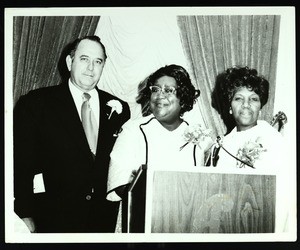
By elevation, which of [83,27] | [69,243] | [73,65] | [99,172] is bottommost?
[69,243]

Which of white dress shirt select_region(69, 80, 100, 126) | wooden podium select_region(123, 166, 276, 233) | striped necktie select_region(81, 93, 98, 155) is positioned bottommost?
wooden podium select_region(123, 166, 276, 233)

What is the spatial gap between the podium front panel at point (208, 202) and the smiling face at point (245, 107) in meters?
0.17

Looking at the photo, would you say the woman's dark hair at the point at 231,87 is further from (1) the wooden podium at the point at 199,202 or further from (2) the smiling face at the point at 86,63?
(2) the smiling face at the point at 86,63

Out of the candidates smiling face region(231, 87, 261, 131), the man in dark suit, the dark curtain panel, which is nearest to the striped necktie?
the man in dark suit

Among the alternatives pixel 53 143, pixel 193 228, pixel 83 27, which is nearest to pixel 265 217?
pixel 193 228

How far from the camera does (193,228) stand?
183cm

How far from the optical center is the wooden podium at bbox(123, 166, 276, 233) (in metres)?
1.82

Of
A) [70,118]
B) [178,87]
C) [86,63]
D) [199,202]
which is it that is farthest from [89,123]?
[199,202]

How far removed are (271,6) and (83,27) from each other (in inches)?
23.4

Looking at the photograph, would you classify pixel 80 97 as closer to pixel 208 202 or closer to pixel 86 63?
pixel 86 63

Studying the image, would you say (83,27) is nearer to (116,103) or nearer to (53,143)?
(116,103)

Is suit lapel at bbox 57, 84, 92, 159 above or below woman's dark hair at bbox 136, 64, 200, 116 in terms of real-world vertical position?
below

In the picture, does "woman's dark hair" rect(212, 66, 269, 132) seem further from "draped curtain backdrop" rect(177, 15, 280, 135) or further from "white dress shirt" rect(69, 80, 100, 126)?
"white dress shirt" rect(69, 80, 100, 126)

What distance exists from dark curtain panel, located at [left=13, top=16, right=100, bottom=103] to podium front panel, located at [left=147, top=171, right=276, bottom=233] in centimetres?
46
